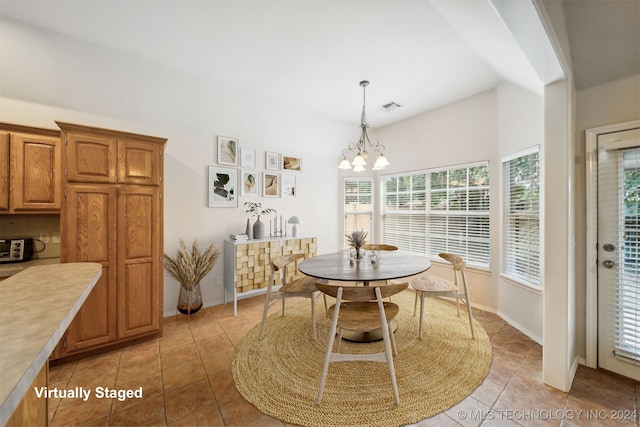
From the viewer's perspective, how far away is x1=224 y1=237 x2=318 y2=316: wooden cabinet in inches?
129

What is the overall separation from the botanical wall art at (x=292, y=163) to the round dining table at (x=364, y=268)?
185cm

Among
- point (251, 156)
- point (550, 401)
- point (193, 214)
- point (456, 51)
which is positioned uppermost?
point (456, 51)

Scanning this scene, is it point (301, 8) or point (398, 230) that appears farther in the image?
point (398, 230)

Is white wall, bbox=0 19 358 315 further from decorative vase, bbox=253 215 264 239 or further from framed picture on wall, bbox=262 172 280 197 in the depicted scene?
decorative vase, bbox=253 215 264 239

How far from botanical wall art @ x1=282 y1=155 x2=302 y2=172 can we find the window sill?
3296mm

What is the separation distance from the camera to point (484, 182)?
3479mm

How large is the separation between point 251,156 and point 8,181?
2.41m

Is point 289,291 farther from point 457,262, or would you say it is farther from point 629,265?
point 629,265

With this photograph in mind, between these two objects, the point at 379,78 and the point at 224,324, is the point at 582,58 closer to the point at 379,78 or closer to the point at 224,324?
the point at 379,78

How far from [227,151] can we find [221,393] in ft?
9.45

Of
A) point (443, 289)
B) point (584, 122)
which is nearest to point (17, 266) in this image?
point (443, 289)

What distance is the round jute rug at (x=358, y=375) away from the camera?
1691 mm

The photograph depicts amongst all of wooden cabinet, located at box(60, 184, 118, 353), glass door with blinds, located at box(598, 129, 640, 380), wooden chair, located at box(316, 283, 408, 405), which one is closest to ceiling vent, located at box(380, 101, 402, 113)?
glass door with blinds, located at box(598, 129, 640, 380)

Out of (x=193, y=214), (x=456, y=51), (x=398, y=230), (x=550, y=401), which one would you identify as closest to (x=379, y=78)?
(x=456, y=51)
